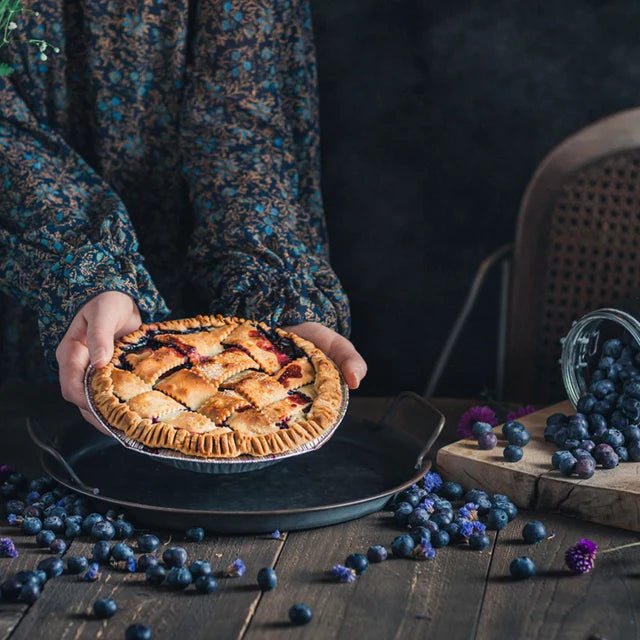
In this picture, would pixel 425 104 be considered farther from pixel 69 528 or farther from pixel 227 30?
pixel 69 528

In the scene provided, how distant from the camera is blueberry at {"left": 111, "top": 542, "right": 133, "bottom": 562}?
131 centimetres

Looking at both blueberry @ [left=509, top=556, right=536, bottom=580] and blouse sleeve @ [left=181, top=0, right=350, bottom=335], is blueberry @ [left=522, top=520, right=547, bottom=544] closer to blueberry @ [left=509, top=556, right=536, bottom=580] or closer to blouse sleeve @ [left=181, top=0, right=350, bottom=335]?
blueberry @ [left=509, top=556, right=536, bottom=580]

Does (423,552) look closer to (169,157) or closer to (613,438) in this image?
(613,438)

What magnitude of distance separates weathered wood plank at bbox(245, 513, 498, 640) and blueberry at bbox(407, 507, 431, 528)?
1.2 inches

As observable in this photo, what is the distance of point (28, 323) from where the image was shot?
2268mm

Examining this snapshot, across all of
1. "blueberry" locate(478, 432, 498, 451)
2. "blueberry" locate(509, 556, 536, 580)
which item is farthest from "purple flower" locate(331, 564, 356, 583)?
"blueberry" locate(478, 432, 498, 451)

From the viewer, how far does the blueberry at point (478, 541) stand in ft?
4.48

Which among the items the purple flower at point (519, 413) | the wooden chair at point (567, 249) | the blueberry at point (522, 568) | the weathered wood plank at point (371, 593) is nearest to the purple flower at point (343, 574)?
the weathered wood plank at point (371, 593)

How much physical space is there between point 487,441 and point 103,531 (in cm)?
65

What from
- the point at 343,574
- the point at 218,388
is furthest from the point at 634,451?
the point at 218,388

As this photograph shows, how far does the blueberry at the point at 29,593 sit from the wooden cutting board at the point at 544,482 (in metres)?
0.69

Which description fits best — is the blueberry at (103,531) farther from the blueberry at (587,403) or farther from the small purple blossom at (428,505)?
the blueberry at (587,403)

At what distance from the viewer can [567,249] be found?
2.26 m

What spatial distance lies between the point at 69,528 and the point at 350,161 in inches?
54.6
